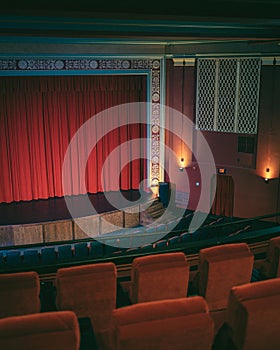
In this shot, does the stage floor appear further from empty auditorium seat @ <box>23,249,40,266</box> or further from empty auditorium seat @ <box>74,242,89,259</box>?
empty auditorium seat @ <box>74,242,89,259</box>

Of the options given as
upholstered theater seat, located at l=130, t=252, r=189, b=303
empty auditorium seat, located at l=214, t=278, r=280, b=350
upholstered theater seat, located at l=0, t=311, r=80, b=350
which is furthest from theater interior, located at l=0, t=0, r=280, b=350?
upholstered theater seat, located at l=0, t=311, r=80, b=350

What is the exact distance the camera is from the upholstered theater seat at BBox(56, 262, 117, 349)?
3.07m

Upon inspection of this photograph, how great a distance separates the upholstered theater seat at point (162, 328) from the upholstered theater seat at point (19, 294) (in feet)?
3.03

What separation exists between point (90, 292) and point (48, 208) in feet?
27.7

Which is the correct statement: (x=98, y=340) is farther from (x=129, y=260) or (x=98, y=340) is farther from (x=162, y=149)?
(x=162, y=149)

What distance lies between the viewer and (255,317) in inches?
94.5

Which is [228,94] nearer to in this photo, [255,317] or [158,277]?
[158,277]

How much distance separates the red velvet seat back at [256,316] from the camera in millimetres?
2412

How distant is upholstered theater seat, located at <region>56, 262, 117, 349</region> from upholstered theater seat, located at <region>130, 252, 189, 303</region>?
0.59ft

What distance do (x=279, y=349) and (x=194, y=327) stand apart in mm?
629

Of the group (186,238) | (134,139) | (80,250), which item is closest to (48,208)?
(134,139)

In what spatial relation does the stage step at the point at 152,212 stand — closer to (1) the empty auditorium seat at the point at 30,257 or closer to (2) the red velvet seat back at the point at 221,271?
(1) the empty auditorium seat at the point at 30,257

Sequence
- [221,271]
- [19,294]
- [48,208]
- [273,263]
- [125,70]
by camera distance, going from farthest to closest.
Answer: [125,70] < [48,208] < [273,263] < [221,271] < [19,294]

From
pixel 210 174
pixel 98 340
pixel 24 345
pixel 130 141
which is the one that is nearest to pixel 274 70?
pixel 210 174
